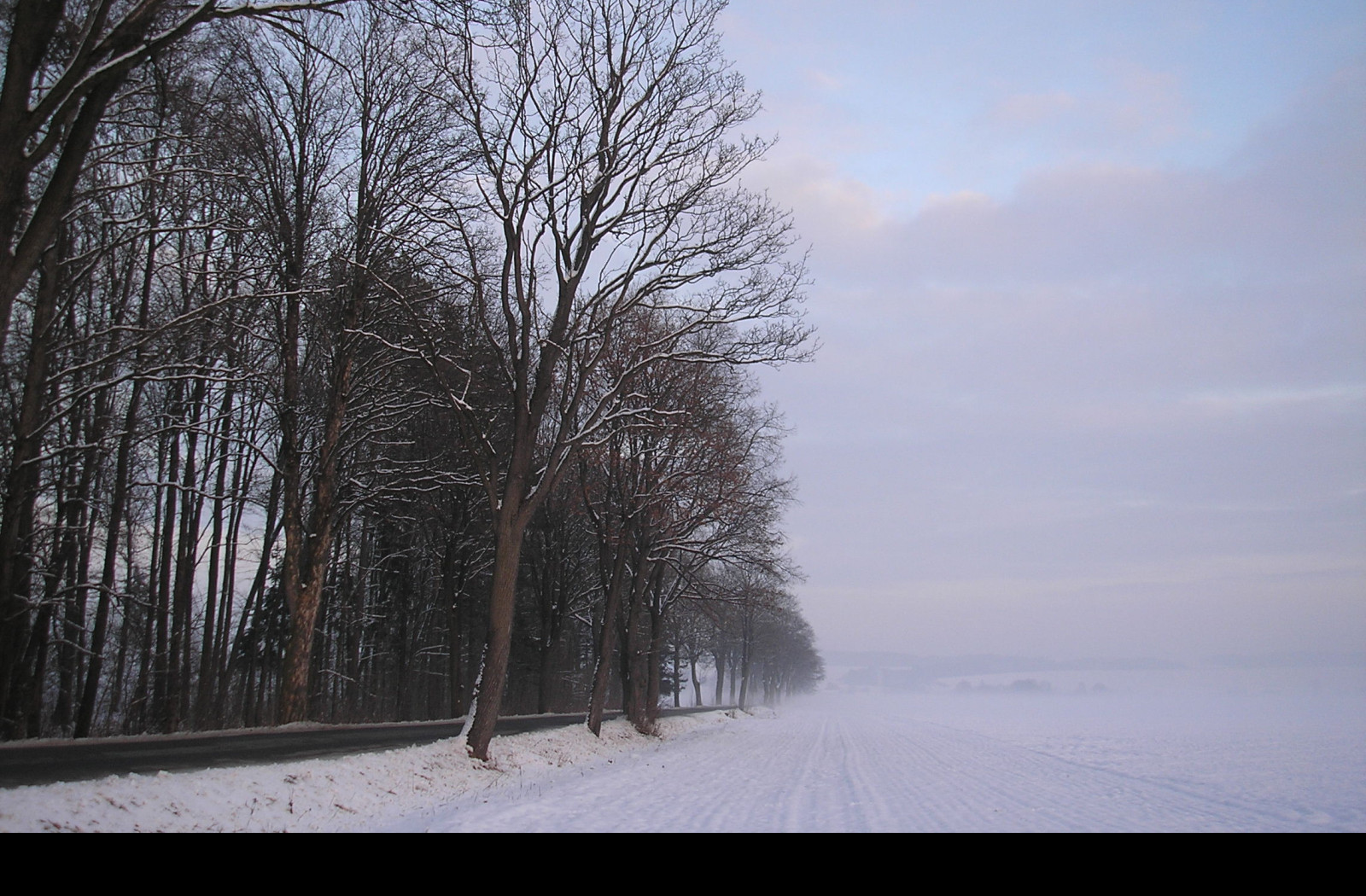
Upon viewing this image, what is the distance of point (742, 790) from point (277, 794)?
741cm

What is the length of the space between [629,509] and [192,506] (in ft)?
46.1

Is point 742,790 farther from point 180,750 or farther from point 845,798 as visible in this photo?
point 180,750

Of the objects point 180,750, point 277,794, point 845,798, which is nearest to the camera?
point 277,794

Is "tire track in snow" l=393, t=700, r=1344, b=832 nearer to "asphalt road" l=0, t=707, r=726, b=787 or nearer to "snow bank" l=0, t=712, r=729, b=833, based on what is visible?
"snow bank" l=0, t=712, r=729, b=833

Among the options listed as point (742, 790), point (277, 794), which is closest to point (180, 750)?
point (277, 794)

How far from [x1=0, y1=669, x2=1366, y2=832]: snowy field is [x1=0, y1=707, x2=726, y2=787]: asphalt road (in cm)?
110

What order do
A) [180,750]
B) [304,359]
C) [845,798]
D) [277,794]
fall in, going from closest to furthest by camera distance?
[277,794] → [180,750] → [845,798] → [304,359]

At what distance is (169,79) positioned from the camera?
44.1 ft

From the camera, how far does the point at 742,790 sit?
14.2m
